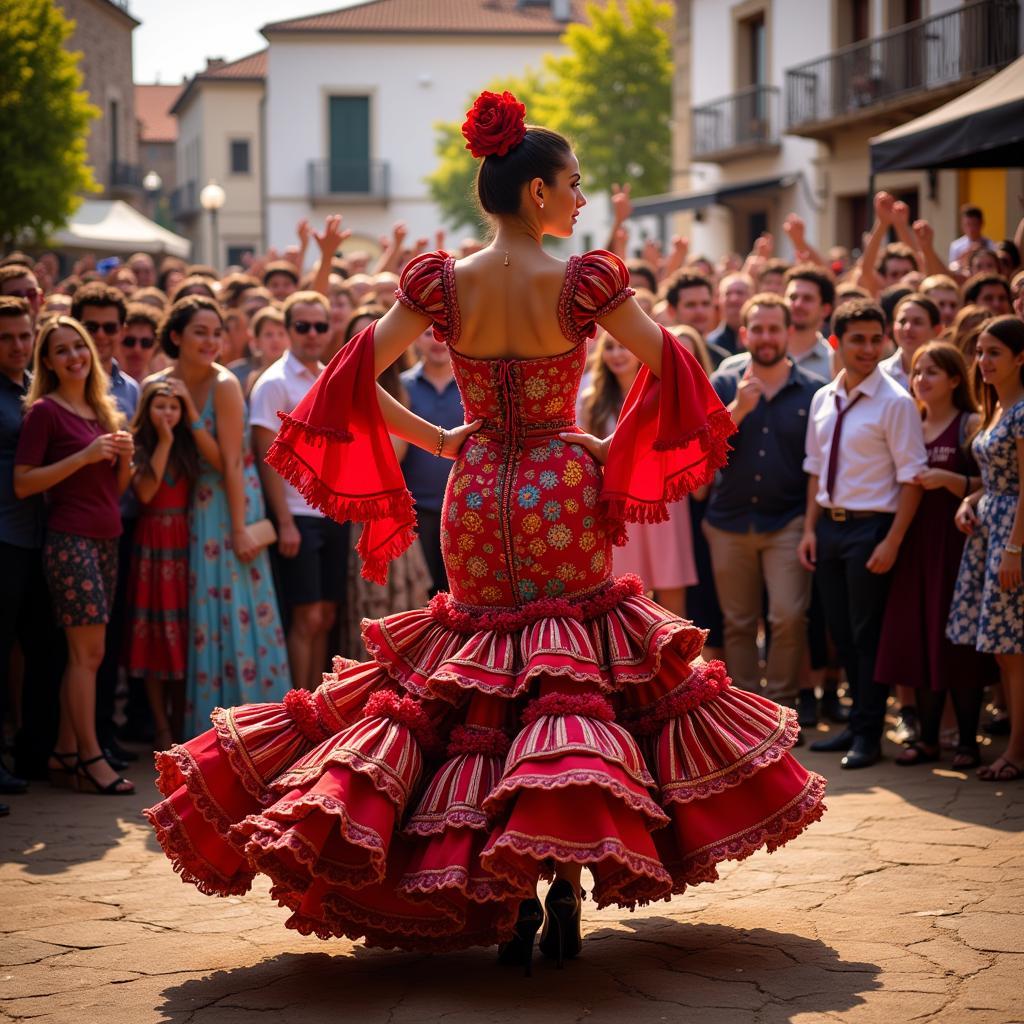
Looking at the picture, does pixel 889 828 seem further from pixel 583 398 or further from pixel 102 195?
pixel 102 195

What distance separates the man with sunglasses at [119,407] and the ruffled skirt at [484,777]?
9.52 ft

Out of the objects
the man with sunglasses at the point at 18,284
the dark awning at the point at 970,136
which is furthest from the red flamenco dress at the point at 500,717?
the dark awning at the point at 970,136

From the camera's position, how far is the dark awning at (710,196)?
2761cm

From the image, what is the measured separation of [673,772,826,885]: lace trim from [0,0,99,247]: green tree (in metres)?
21.1

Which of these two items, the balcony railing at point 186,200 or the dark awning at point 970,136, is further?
the balcony railing at point 186,200

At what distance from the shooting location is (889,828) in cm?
585

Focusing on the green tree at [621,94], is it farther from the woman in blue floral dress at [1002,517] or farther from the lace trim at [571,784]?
the lace trim at [571,784]

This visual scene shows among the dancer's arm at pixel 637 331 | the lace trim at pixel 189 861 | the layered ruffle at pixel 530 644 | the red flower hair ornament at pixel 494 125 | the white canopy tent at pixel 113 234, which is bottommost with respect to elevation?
the lace trim at pixel 189 861

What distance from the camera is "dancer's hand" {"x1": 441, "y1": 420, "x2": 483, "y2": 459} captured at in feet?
14.9

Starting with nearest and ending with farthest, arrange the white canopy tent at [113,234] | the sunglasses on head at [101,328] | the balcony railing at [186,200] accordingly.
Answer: the sunglasses on head at [101,328]
the white canopy tent at [113,234]
the balcony railing at [186,200]

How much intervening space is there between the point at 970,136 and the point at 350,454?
21.0 ft

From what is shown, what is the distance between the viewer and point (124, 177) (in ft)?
150

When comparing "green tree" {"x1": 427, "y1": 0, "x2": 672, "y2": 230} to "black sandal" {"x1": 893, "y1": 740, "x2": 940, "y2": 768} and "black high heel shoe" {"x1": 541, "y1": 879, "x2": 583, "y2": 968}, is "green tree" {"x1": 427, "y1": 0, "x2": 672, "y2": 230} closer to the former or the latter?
"black sandal" {"x1": 893, "y1": 740, "x2": 940, "y2": 768}

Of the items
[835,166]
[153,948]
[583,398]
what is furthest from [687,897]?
[835,166]
